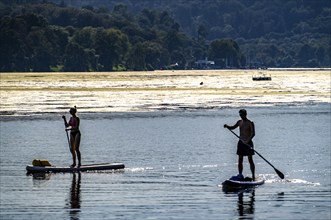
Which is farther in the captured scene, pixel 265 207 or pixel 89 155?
pixel 89 155

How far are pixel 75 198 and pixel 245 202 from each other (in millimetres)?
4175

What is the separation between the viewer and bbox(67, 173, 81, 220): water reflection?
83.2 feet

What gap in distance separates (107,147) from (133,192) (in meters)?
15.4

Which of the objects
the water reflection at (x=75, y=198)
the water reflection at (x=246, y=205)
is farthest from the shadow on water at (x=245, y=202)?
the water reflection at (x=75, y=198)

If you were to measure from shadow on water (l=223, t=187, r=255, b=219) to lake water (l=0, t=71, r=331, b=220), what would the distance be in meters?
0.05

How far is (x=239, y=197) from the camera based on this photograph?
2812 cm

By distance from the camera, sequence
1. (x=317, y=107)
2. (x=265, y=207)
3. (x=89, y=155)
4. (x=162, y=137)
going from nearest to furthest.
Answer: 1. (x=265, y=207)
2. (x=89, y=155)
3. (x=162, y=137)
4. (x=317, y=107)

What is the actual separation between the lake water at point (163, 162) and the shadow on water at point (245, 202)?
1.9 inches

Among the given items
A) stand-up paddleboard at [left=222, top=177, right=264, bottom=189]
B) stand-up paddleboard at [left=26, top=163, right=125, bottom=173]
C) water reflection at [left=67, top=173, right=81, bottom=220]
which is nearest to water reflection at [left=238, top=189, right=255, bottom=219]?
stand-up paddleboard at [left=222, top=177, right=264, bottom=189]

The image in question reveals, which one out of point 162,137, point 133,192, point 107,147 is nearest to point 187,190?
point 133,192

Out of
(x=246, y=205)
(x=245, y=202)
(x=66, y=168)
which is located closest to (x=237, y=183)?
(x=245, y=202)

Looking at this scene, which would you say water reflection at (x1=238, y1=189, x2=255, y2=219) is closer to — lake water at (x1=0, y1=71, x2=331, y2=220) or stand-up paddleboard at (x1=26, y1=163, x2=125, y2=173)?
lake water at (x1=0, y1=71, x2=331, y2=220)

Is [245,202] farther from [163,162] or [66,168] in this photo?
[163,162]

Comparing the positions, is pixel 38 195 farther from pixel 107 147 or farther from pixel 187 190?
pixel 107 147
